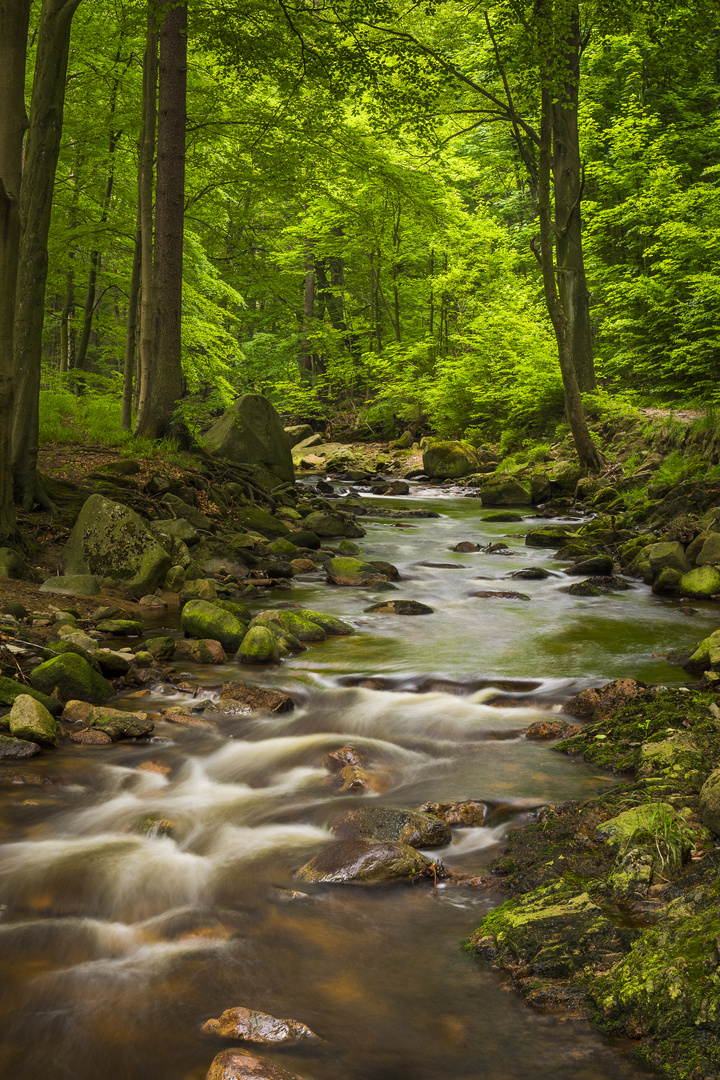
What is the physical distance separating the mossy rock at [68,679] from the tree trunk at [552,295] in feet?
38.0

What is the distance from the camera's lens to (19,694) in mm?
4926

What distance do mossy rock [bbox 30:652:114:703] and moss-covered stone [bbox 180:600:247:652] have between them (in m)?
1.57

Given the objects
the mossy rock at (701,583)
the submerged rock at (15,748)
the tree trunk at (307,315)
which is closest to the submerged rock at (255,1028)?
the submerged rock at (15,748)

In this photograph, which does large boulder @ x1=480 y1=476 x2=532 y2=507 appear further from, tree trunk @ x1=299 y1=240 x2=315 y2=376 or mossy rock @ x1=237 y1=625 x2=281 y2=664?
tree trunk @ x1=299 y1=240 x2=315 y2=376

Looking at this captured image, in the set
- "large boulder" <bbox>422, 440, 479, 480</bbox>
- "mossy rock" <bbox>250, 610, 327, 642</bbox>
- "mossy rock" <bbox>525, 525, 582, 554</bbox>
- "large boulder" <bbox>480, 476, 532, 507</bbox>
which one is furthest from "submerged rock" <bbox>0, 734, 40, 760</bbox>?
"large boulder" <bbox>422, 440, 479, 480</bbox>

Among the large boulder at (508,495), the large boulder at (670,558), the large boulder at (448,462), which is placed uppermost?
the large boulder at (448,462)

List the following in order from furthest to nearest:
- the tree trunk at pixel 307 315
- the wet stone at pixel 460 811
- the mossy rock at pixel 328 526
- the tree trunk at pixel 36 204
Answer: the tree trunk at pixel 307 315
the mossy rock at pixel 328 526
the tree trunk at pixel 36 204
the wet stone at pixel 460 811

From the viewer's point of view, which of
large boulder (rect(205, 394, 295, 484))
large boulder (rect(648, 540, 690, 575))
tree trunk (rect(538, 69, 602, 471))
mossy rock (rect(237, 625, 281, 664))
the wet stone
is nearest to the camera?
the wet stone

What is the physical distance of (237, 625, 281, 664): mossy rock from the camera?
671cm

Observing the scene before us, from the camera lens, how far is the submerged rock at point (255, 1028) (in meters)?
2.53

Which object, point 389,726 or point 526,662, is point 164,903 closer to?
point 389,726

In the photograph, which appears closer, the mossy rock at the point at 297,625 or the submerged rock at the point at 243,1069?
the submerged rock at the point at 243,1069

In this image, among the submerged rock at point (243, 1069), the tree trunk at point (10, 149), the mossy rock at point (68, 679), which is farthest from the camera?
the tree trunk at point (10, 149)

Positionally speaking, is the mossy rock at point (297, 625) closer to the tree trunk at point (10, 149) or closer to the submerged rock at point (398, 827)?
the tree trunk at point (10, 149)
